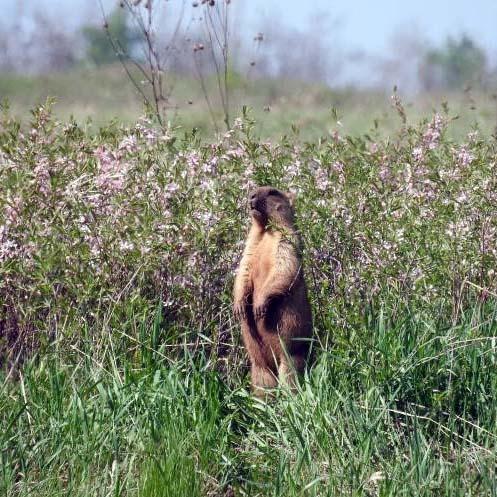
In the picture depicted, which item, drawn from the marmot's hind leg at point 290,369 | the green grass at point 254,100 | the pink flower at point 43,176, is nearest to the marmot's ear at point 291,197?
the marmot's hind leg at point 290,369

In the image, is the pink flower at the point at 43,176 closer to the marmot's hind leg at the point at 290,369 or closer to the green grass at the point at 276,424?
the green grass at the point at 276,424

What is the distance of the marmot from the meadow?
0.48 ft

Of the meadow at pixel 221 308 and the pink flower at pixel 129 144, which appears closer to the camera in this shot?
the meadow at pixel 221 308

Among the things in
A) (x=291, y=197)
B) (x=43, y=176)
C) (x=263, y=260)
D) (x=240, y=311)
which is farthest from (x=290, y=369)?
(x=43, y=176)

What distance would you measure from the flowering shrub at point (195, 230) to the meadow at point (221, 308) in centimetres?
1

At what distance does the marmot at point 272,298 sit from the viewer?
260 inches

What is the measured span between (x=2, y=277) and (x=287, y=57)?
2446 centimetres

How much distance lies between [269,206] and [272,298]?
1.65 feet

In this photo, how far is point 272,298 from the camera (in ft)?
21.8

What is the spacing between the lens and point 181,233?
6.67 meters

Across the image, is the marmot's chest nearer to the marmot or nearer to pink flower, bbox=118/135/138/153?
the marmot

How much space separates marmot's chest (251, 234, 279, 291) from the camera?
6672mm

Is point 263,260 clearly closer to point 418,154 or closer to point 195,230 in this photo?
point 195,230

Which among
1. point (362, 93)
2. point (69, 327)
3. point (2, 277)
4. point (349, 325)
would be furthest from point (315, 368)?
point (362, 93)
